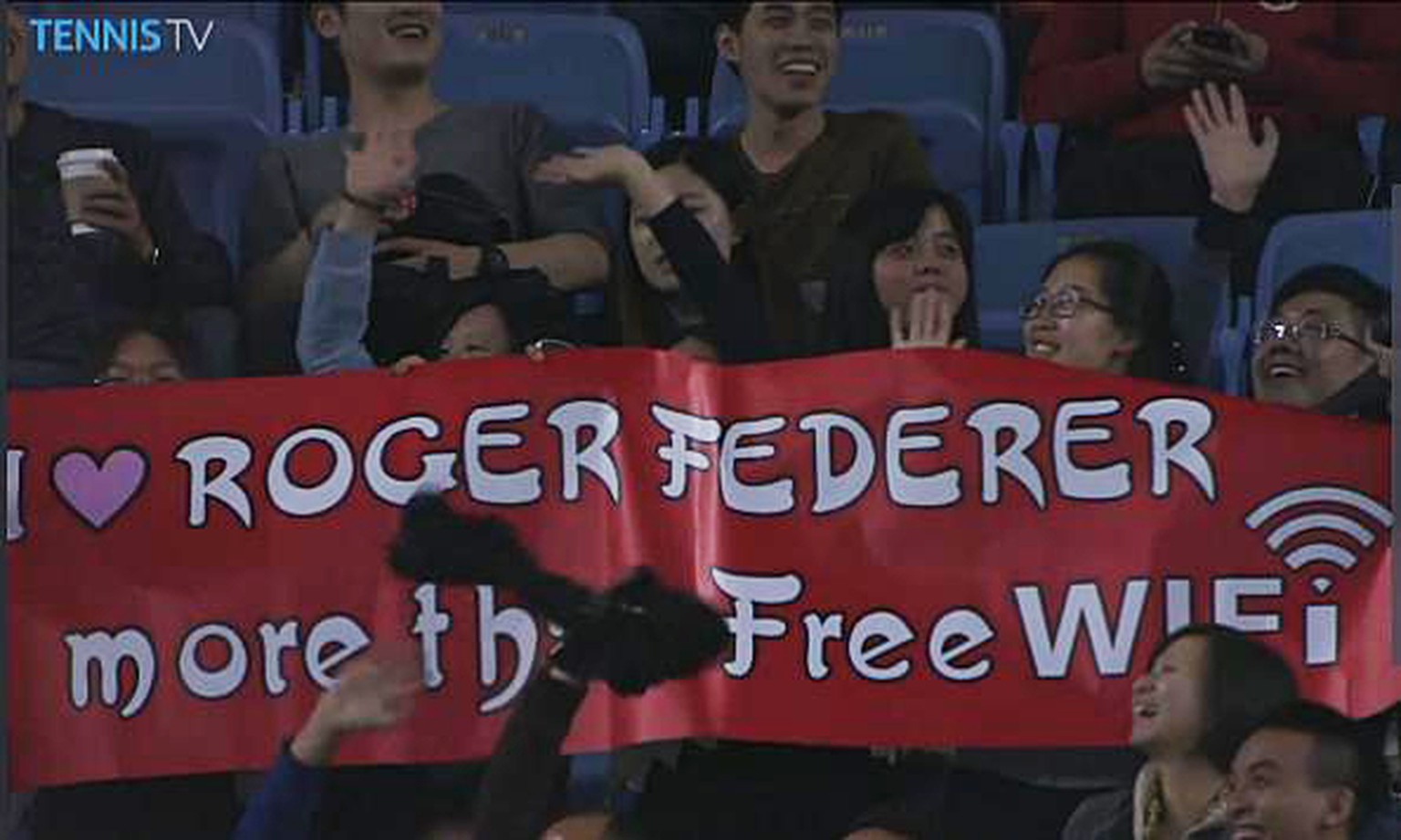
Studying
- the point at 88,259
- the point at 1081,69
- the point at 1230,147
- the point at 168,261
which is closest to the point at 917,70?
the point at 1081,69

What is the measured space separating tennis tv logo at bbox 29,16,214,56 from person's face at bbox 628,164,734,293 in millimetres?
1526

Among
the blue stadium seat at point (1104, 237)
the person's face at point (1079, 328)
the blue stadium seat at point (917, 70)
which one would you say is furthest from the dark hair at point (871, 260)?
the blue stadium seat at point (917, 70)

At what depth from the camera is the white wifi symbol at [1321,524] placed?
19.4 ft

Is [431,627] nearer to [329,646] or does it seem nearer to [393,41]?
[329,646]

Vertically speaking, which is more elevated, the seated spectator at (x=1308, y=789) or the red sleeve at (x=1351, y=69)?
the red sleeve at (x=1351, y=69)

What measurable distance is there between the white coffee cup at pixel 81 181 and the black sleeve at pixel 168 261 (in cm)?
9

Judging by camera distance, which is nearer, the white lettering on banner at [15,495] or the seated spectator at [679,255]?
the white lettering on banner at [15,495]

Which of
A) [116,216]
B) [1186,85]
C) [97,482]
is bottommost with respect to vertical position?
[97,482]

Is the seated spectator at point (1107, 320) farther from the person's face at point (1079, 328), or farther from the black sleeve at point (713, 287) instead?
the black sleeve at point (713, 287)

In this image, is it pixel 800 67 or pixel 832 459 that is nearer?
pixel 832 459

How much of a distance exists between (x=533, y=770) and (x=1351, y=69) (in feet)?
8.53

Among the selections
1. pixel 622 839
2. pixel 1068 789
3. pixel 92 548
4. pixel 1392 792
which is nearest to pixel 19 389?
pixel 92 548

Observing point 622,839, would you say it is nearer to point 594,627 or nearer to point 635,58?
point 594,627

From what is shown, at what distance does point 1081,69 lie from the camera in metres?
7.52
